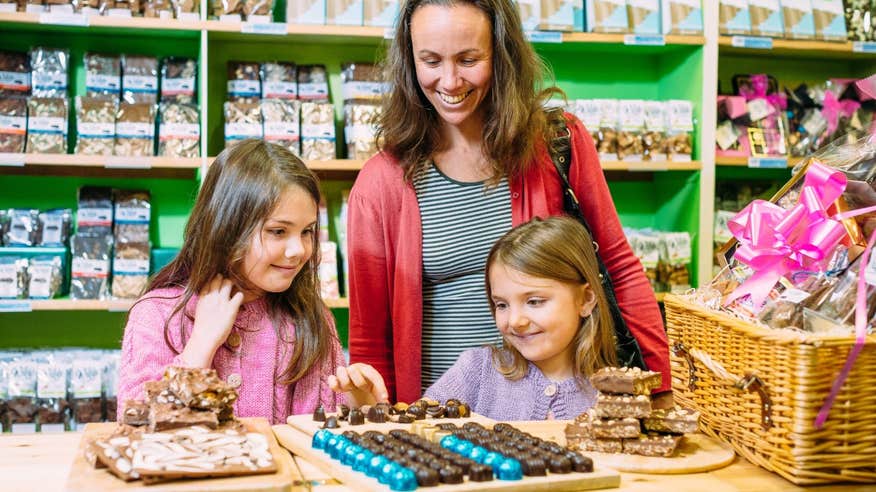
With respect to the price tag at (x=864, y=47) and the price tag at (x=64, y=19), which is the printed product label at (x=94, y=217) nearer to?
the price tag at (x=64, y=19)

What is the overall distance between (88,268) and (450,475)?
2.50 meters

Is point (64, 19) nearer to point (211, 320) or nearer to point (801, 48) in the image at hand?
point (211, 320)

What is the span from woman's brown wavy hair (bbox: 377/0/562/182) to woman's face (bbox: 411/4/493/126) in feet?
0.13

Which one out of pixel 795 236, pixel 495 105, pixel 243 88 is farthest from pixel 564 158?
pixel 243 88

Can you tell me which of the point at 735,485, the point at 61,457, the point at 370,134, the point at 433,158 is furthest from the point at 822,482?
the point at 370,134

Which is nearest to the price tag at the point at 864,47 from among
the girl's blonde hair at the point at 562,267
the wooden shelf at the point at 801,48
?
the wooden shelf at the point at 801,48

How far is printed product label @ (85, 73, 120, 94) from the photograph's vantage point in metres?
3.28

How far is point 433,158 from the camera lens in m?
2.12

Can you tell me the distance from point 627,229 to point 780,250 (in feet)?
7.60

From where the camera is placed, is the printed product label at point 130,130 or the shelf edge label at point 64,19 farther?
the printed product label at point 130,130

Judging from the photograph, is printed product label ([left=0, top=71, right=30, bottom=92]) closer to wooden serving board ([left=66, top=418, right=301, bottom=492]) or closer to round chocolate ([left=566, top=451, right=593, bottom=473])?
wooden serving board ([left=66, top=418, right=301, bottom=492])

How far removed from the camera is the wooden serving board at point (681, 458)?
3.99 feet

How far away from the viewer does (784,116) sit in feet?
12.4

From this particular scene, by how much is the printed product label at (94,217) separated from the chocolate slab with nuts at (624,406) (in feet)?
8.31
